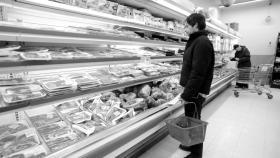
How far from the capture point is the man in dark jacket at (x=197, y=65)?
1927mm

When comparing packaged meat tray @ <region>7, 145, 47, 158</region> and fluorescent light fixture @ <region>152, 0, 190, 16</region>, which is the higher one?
fluorescent light fixture @ <region>152, 0, 190, 16</region>

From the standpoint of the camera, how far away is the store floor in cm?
244

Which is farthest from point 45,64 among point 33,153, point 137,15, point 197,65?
point 137,15

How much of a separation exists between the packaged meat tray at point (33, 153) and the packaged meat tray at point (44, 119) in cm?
40

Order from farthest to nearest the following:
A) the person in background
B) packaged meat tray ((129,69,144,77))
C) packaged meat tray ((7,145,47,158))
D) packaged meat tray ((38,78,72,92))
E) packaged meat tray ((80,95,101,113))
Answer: the person in background, packaged meat tray ((129,69,144,77)), packaged meat tray ((80,95,101,113)), packaged meat tray ((38,78,72,92)), packaged meat tray ((7,145,47,158))

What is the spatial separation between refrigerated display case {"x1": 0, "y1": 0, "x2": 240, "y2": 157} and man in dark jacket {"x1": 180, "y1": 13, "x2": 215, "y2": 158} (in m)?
0.49

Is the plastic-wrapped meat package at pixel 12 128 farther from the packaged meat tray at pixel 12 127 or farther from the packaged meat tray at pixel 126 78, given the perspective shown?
the packaged meat tray at pixel 126 78

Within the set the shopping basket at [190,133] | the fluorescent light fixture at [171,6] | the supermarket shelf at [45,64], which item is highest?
the fluorescent light fixture at [171,6]

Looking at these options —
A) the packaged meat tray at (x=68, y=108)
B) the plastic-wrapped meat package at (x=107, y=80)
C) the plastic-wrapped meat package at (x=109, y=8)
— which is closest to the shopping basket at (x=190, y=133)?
the plastic-wrapped meat package at (x=107, y=80)

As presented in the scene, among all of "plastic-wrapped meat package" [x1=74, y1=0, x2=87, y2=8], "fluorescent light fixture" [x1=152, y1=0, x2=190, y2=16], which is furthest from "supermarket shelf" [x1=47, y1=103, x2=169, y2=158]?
"fluorescent light fixture" [x1=152, y1=0, x2=190, y2=16]

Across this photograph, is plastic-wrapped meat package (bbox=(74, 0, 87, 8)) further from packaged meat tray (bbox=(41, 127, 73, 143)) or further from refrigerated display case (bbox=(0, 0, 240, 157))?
packaged meat tray (bbox=(41, 127, 73, 143))

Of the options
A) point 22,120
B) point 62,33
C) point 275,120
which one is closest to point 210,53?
point 62,33

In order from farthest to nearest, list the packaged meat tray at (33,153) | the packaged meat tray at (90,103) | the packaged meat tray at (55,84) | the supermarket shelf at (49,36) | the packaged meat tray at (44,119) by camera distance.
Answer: the packaged meat tray at (90,103) < the packaged meat tray at (44,119) < the packaged meat tray at (55,84) < the packaged meat tray at (33,153) < the supermarket shelf at (49,36)

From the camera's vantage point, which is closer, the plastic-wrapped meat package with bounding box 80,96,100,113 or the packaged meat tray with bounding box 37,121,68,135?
the packaged meat tray with bounding box 37,121,68,135
